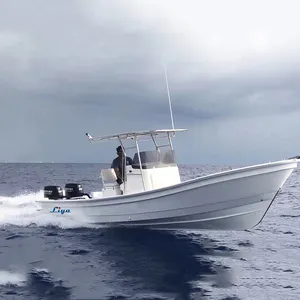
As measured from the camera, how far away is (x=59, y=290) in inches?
302

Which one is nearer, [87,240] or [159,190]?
[159,190]

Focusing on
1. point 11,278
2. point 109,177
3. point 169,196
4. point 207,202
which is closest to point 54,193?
point 109,177

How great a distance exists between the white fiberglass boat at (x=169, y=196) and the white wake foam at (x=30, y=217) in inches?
8.7

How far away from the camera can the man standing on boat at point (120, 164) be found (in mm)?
12909

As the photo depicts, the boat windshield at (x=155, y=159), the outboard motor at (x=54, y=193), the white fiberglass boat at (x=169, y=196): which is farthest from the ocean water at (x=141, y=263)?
the boat windshield at (x=155, y=159)

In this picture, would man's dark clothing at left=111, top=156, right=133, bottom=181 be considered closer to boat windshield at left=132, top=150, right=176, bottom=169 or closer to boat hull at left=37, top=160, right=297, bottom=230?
boat windshield at left=132, top=150, right=176, bottom=169

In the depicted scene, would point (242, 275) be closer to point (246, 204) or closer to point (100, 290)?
point (246, 204)

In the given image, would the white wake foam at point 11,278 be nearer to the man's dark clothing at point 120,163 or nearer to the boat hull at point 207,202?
the boat hull at point 207,202

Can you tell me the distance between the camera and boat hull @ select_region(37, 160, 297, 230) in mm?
10055

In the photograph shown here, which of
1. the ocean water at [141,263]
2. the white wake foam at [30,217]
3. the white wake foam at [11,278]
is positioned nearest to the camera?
the ocean water at [141,263]

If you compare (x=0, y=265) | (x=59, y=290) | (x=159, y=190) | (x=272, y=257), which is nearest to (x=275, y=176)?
(x=272, y=257)

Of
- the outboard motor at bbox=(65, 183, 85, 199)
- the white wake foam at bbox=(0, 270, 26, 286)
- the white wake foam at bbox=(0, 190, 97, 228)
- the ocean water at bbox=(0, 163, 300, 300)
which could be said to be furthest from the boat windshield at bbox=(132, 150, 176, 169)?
the white wake foam at bbox=(0, 270, 26, 286)

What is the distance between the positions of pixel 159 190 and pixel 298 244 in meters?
4.56

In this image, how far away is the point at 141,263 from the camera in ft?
31.6
